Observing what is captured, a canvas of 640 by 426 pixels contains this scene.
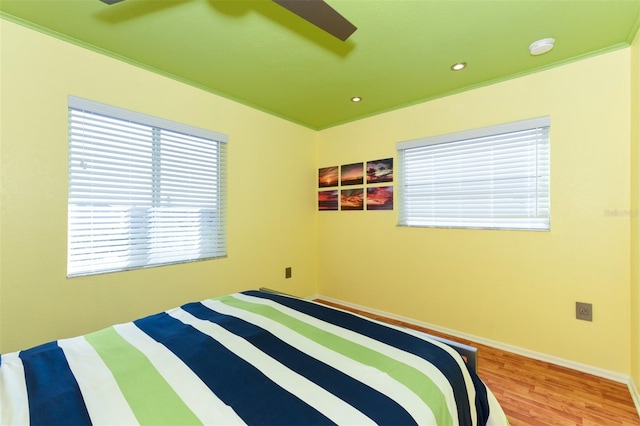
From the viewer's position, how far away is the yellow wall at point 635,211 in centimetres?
176

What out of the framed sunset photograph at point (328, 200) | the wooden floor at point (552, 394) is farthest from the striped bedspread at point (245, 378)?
the framed sunset photograph at point (328, 200)

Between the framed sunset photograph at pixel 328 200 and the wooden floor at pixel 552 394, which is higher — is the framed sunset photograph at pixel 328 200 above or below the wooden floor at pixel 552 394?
above

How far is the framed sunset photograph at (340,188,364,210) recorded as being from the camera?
3396 millimetres

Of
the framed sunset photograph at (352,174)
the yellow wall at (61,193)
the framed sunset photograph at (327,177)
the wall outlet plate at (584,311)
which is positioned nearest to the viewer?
the yellow wall at (61,193)

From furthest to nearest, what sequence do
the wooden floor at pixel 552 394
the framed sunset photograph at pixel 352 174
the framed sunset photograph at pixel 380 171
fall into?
the framed sunset photograph at pixel 352 174, the framed sunset photograph at pixel 380 171, the wooden floor at pixel 552 394

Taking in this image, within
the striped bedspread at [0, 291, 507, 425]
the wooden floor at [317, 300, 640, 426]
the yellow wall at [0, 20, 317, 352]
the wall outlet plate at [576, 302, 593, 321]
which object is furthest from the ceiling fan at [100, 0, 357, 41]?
the wall outlet plate at [576, 302, 593, 321]

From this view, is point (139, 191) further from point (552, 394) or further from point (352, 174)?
point (552, 394)

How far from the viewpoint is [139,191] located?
2268 millimetres

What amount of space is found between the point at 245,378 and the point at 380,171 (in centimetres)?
265

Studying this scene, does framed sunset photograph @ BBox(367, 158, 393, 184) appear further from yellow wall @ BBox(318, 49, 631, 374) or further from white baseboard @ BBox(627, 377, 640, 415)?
white baseboard @ BBox(627, 377, 640, 415)

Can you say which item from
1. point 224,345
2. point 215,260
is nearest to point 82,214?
point 215,260

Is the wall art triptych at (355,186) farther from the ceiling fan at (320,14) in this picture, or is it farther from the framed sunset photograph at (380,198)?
the ceiling fan at (320,14)

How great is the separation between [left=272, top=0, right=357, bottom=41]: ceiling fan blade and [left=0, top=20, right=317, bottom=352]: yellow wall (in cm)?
174

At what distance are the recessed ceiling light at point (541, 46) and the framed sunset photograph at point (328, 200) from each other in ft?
7.60
